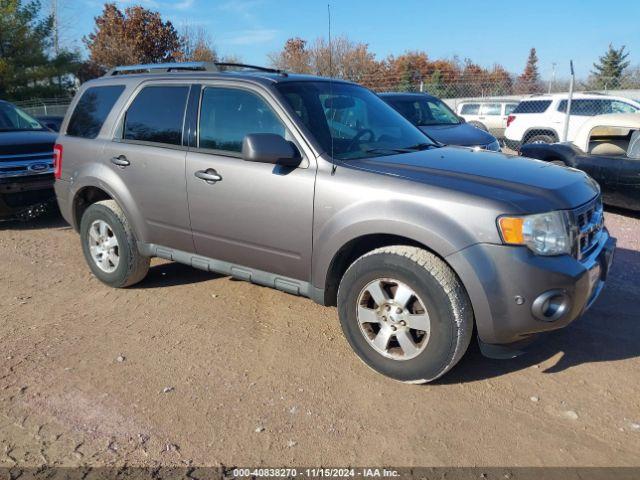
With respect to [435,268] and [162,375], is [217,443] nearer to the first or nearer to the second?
[162,375]

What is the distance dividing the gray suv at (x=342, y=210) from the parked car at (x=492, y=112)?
1601cm

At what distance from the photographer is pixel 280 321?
4336 mm

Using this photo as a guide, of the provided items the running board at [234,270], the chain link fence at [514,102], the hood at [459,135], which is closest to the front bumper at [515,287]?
the running board at [234,270]

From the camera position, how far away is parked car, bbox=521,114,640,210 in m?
6.97

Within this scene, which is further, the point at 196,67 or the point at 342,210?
the point at 196,67

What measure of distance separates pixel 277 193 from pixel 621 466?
2472 mm

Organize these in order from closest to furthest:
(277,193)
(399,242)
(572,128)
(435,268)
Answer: (435,268)
(399,242)
(277,193)
(572,128)

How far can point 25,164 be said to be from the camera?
7164mm

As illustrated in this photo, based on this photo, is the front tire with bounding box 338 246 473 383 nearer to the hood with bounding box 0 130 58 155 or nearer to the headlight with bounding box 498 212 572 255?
the headlight with bounding box 498 212 572 255

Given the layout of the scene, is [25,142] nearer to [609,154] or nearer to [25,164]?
[25,164]

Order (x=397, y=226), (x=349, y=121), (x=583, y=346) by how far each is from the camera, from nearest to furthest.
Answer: (x=397, y=226)
(x=583, y=346)
(x=349, y=121)

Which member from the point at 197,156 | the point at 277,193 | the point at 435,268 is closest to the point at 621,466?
the point at 435,268

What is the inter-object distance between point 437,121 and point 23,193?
6.44 m

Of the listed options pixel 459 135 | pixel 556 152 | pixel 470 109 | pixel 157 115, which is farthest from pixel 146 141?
pixel 470 109
